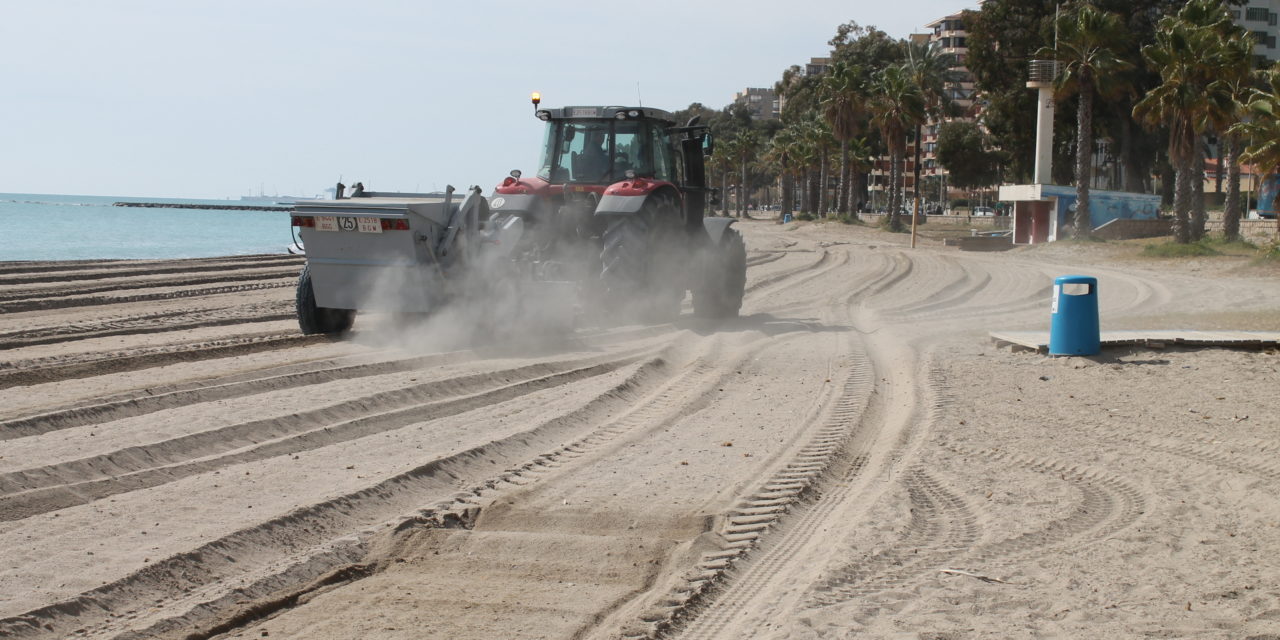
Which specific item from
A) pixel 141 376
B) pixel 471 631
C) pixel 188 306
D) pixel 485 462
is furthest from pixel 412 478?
pixel 188 306

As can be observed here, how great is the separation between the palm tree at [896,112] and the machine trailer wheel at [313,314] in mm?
41700

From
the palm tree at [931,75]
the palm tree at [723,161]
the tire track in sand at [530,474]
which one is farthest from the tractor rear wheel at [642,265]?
the palm tree at [723,161]

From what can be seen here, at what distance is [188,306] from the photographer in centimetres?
1750

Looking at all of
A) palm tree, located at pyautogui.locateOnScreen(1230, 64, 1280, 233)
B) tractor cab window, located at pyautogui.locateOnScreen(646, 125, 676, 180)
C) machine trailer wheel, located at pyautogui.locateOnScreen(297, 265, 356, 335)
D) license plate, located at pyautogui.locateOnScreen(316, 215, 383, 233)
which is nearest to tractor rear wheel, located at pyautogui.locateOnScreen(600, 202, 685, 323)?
tractor cab window, located at pyautogui.locateOnScreen(646, 125, 676, 180)

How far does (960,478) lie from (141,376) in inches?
261

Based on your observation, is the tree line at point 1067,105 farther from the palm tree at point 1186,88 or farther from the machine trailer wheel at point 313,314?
the machine trailer wheel at point 313,314

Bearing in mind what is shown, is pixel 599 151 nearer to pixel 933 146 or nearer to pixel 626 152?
pixel 626 152

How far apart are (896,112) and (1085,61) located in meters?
13.4

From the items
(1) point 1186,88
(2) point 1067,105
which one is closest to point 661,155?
(1) point 1186,88

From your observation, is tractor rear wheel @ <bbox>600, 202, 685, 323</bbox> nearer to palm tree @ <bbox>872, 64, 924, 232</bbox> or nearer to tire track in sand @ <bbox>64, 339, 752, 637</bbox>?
tire track in sand @ <bbox>64, 339, 752, 637</bbox>

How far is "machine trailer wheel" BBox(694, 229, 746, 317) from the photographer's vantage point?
1447 centimetres

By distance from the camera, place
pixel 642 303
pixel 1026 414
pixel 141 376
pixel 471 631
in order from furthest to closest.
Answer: pixel 642 303
pixel 141 376
pixel 1026 414
pixel 471 631

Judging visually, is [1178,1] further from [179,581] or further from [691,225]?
[179,581]

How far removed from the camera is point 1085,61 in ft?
124
